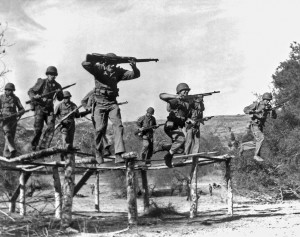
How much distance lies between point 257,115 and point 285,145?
7050mm

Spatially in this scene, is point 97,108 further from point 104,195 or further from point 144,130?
point 104,195

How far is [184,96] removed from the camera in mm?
10133

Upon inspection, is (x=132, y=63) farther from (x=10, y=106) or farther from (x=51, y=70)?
(x=10, y=106)

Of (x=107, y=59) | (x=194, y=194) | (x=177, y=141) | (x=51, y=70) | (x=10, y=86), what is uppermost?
(x=51, y=70)

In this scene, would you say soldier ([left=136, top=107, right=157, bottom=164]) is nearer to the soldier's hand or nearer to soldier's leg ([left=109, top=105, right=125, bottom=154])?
soldier's leg ([left=109, top=105, right=125, bottom=154])

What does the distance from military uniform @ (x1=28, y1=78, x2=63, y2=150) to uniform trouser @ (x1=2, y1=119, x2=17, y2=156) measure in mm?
464

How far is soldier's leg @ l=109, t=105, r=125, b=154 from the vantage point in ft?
27.5

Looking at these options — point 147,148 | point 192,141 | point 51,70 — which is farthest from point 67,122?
point 192,141

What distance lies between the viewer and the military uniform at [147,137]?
15242 millimetres

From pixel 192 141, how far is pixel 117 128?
16.9 ft

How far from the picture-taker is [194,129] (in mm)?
13117

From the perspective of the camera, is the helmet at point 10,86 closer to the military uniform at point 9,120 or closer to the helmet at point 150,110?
the military uniform at point 9,120

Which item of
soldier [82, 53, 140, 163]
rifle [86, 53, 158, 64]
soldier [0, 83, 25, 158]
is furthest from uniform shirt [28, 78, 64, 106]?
rifle [86, 53, 158, 64]

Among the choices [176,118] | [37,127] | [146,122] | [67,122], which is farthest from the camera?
[146,122]
